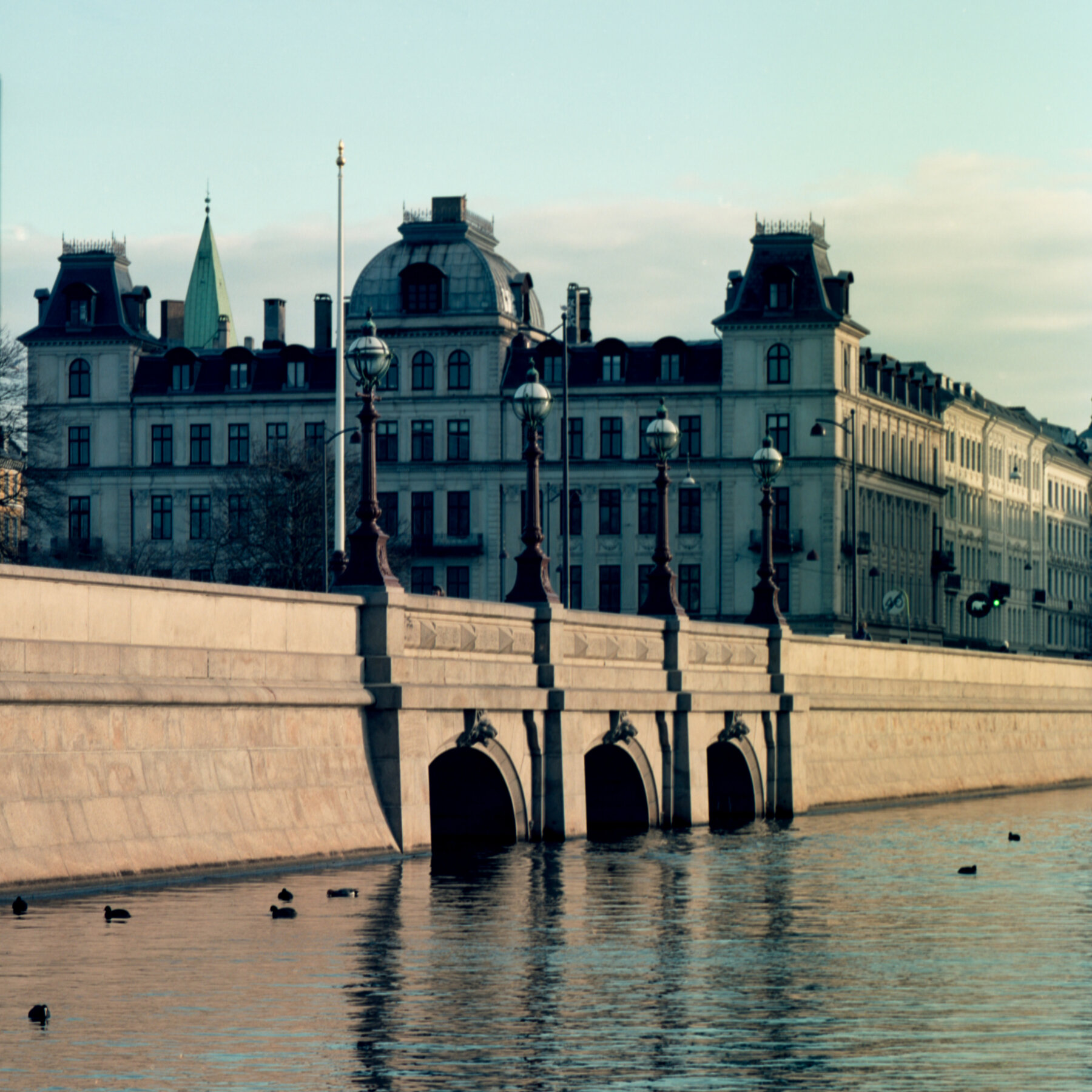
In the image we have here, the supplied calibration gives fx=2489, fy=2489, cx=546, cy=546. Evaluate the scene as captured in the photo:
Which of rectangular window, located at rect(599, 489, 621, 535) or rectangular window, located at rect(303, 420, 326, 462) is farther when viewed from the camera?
rectangular window, located at rect(599, 489, 621, 535)

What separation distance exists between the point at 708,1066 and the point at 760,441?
88.6m

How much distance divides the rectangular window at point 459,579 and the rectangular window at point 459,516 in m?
1.44

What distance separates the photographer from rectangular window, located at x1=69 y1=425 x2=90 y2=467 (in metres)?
108

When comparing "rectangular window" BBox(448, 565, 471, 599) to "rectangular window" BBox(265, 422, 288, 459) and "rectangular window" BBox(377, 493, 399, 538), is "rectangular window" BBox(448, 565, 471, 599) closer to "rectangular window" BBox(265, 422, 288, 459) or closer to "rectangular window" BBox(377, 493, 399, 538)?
"rectangular window" BBox(377, 493, 399, 538)

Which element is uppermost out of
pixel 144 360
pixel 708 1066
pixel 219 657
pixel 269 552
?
pixel 144 360

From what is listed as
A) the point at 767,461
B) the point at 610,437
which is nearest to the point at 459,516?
the point at 610,437

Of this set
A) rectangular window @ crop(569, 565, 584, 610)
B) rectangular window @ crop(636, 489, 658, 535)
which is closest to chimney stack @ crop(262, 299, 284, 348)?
rectangular window @ crop(569, 565, 584, 610)

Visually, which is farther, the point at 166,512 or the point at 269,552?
the point at 166,512

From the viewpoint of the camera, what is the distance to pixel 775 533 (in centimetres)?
10294

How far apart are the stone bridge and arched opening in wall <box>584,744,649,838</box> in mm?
47

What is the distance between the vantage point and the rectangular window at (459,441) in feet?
346

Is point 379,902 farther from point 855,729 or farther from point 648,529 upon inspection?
point 648,529

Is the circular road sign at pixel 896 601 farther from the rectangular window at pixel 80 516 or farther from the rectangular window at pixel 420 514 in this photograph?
the rectangular window at pixel 80 516

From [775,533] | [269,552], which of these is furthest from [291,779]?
[775,533]
